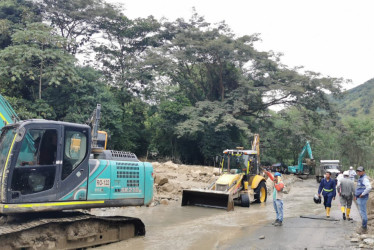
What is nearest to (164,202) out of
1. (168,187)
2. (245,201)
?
(168,187)

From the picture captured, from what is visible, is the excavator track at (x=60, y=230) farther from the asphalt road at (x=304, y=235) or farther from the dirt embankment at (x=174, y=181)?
the dirt embankment at (x=174, y=181)

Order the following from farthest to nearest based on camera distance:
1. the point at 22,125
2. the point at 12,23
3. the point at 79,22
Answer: the point at 79,22
the point at 12,23
the point at 22,125

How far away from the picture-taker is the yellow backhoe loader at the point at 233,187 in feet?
49.6

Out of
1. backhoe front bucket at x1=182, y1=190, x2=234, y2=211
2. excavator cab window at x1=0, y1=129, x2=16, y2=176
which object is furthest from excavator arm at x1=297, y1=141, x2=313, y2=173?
excavator cab window at x1=0, y1=129, x2=16, y2=176

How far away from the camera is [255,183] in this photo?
16.7 metres

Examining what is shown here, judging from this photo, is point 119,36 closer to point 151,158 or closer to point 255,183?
point 151,158

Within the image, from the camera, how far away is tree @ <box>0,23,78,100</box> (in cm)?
2327

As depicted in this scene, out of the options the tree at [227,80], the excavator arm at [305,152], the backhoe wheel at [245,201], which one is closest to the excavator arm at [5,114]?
the backhoe wheel at [245,201]

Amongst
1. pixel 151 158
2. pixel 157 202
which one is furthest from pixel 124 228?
pixel 151 158

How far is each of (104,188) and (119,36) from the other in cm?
2927

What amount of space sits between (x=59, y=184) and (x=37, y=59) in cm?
1947

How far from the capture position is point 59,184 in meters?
7.32

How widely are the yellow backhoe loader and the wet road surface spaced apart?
1.64 ft

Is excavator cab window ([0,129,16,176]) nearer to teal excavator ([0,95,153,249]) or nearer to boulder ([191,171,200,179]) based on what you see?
teal excavator ([0,95,153,249])
